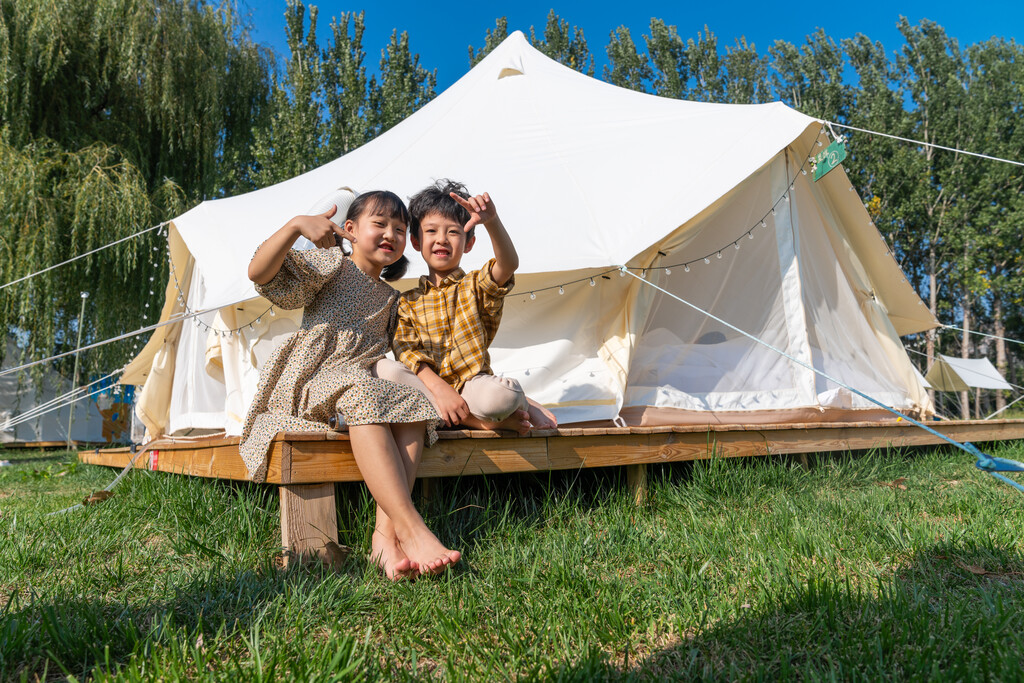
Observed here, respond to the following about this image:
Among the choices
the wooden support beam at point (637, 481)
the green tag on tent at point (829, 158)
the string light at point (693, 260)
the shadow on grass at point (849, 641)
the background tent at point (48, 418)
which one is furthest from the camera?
the background tent at point (48, 418)

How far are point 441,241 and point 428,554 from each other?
0.95m

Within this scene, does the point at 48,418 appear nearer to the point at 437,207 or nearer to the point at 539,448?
the point at 437,207

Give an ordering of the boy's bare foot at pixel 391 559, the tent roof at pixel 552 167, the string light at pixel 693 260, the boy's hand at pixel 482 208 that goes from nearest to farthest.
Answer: the boy's bare foot at pixel 391 559 → the boy's hand at pixel 482 208 → the string light at pixel 693 260 → the tent roof at pixel 552 167

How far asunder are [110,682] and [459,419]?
3.44 ft

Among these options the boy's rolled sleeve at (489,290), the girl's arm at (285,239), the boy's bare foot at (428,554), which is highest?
the girl's arm at (285,239)

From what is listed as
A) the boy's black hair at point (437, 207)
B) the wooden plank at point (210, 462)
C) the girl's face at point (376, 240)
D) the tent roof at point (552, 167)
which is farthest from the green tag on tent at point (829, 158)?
the wooden plank at point (210, 462)

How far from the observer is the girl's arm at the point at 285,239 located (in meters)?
1.62

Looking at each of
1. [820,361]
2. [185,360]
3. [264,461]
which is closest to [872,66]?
[820,361]

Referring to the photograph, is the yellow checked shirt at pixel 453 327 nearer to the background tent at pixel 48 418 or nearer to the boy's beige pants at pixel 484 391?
the boy's beige pants at pixel 484 391

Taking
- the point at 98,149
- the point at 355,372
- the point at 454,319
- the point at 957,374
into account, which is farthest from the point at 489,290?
the point at 957,374

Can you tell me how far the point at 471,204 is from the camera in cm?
175

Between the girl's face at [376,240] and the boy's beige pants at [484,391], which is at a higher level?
the girl's face at [376,240]

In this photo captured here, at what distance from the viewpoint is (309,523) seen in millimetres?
1609

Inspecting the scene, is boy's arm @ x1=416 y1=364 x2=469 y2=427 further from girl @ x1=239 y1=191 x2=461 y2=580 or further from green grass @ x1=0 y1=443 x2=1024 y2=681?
green grass @ x1=0 y1=443 x2=1024 y2=681
